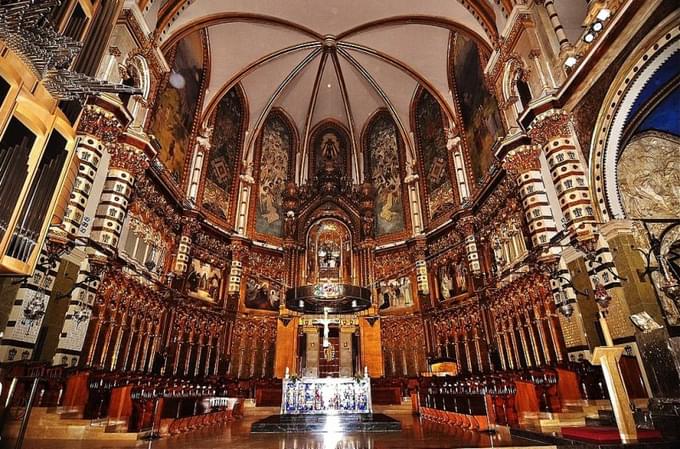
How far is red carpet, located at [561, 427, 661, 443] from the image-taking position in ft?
17.8

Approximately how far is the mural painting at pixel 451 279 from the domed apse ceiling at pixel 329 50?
27.5ft

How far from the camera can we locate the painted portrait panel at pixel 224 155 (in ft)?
Result: 63.8

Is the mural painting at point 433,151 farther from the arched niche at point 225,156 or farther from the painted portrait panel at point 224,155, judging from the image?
the painted portrait panel at point 224,155

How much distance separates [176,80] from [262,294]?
11620 millimetres

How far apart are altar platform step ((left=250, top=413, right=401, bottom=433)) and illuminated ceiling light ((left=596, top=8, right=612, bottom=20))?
11.9 metres

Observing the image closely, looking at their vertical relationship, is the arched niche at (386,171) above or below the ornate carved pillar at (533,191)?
above

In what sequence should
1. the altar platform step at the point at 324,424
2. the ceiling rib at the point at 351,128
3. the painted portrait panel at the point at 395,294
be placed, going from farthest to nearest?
the ceiling rib at the point at 351,128, the painted portrait panel at the point at 395,294, the altar platform step at the point at 324,424

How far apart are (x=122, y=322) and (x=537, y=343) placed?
1402cm

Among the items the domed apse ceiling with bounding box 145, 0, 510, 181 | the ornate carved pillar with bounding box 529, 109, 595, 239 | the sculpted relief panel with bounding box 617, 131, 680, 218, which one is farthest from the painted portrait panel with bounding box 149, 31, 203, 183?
the sculpted relief panel with bounding box 617, 131, 680, 218

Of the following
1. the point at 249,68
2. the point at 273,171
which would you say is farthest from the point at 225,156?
the point at 249,68

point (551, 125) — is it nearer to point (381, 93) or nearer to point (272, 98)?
point (381, 93)

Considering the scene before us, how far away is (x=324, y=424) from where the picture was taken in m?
10.4

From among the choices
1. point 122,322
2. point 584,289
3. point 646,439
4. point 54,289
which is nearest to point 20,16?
point 54,289

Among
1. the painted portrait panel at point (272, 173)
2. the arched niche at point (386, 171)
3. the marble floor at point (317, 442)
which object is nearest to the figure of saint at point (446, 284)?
the arched niche at point (386, 171)
